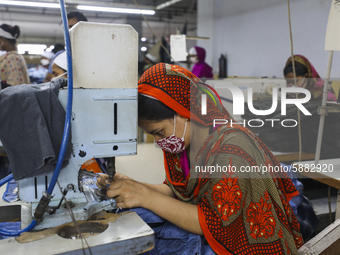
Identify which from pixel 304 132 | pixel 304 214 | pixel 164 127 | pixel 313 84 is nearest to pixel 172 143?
pixel 164 127

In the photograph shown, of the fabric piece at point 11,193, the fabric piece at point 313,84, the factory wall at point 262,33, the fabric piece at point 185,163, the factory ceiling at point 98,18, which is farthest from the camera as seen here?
the factory ceiling at point 98,18

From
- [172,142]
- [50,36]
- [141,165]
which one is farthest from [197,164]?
[50,36]

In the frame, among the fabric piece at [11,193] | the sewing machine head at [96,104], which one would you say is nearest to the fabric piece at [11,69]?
the fabric piece at [11,193]

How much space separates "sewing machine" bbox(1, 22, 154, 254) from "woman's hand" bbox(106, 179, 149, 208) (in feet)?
0.15

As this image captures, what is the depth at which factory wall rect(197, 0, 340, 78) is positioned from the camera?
3.72m

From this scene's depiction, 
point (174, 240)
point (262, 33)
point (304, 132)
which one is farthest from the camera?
point (262, 33)

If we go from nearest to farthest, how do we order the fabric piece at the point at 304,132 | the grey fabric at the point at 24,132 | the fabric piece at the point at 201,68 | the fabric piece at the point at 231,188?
the grey fabric at the point at 24,132 < the fabric piece at the point at 231,188 < the fabric piece at the point at 304,132 < the fabric piece at the point at 201,68

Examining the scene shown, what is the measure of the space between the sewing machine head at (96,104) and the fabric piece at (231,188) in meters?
0.20

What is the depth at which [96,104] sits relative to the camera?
33.2 inches

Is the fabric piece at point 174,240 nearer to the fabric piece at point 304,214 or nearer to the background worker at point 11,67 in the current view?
the fabric piece at point 304,214

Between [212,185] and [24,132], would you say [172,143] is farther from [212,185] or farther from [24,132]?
[24,132]

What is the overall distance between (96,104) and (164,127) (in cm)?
33

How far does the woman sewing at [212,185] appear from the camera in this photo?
0.89 metres

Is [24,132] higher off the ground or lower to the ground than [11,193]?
higher
